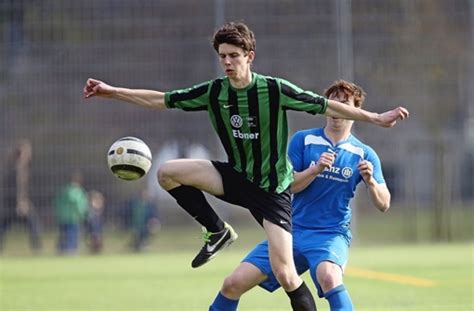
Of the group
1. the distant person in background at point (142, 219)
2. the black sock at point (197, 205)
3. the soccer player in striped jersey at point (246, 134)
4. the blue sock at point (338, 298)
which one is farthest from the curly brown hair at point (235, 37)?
the distant person in background at point (142, 219)

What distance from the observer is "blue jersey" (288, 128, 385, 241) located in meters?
8.63

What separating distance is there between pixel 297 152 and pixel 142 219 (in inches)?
640

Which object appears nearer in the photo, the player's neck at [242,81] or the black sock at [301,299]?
the player's neck at [242,81]

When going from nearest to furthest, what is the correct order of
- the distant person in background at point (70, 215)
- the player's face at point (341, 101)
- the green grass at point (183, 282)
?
the player's face at point (341, 101) < the green grass at point (183, 282) < the distant person in background at point (70, 215)

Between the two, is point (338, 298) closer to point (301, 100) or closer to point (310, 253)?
point (310, 253)

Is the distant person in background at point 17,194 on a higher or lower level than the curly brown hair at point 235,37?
lower

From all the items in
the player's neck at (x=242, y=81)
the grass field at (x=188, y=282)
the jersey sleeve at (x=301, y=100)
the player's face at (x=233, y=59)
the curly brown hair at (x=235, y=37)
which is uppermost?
the curly brown hair at (x=235, y=37)

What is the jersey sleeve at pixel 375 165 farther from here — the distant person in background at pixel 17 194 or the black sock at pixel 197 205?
the distant person in background at pixel 17 194

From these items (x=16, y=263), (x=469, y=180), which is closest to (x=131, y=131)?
(x=16, y=263)

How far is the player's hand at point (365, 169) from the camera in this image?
833cm

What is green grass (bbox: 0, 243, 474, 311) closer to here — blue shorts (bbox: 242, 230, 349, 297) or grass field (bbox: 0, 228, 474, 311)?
grass field (bbox: 0, 228, 474, 311)

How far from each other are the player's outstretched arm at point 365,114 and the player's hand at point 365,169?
0.47 meters

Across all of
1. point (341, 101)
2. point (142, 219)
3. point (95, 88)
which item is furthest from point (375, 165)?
point (142, 219)

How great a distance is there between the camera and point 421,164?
2580cm
